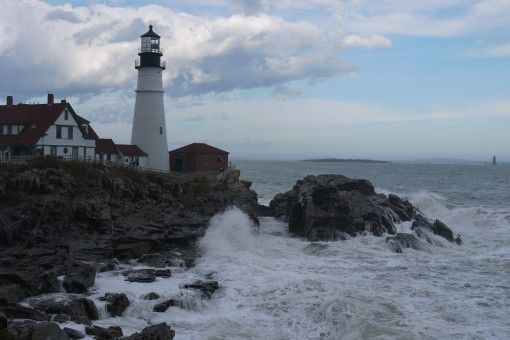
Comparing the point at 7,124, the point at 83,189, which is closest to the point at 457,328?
the point at 83,189

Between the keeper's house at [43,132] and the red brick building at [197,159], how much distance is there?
8089 mm

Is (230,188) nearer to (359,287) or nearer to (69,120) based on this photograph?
(69,120)

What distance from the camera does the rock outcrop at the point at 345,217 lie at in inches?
1168

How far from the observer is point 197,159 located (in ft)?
142

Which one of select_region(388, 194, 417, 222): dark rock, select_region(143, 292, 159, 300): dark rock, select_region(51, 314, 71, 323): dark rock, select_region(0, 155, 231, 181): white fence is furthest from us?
select_region(388, 194, 417, 222): dark rock

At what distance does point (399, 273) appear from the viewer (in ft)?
71.9

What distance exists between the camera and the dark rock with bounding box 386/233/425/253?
2734 cm

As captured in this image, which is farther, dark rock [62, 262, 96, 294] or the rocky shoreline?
dark rock [62, 262, 96, 294]

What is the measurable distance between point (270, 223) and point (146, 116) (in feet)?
39.6

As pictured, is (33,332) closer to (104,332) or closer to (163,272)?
(104,332)

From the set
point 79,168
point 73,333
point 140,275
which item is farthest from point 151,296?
point 79,168

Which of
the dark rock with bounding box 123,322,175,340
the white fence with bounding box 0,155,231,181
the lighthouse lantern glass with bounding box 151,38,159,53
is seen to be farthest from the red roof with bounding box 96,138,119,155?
the dark rock with bounding box 123,322,175,340

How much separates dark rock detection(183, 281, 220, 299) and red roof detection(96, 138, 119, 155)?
21.7 m

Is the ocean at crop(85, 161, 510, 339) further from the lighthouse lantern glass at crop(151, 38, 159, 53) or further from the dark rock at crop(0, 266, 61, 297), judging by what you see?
the lighthouse lantern glass at crop(151, 38, 159, 53)
